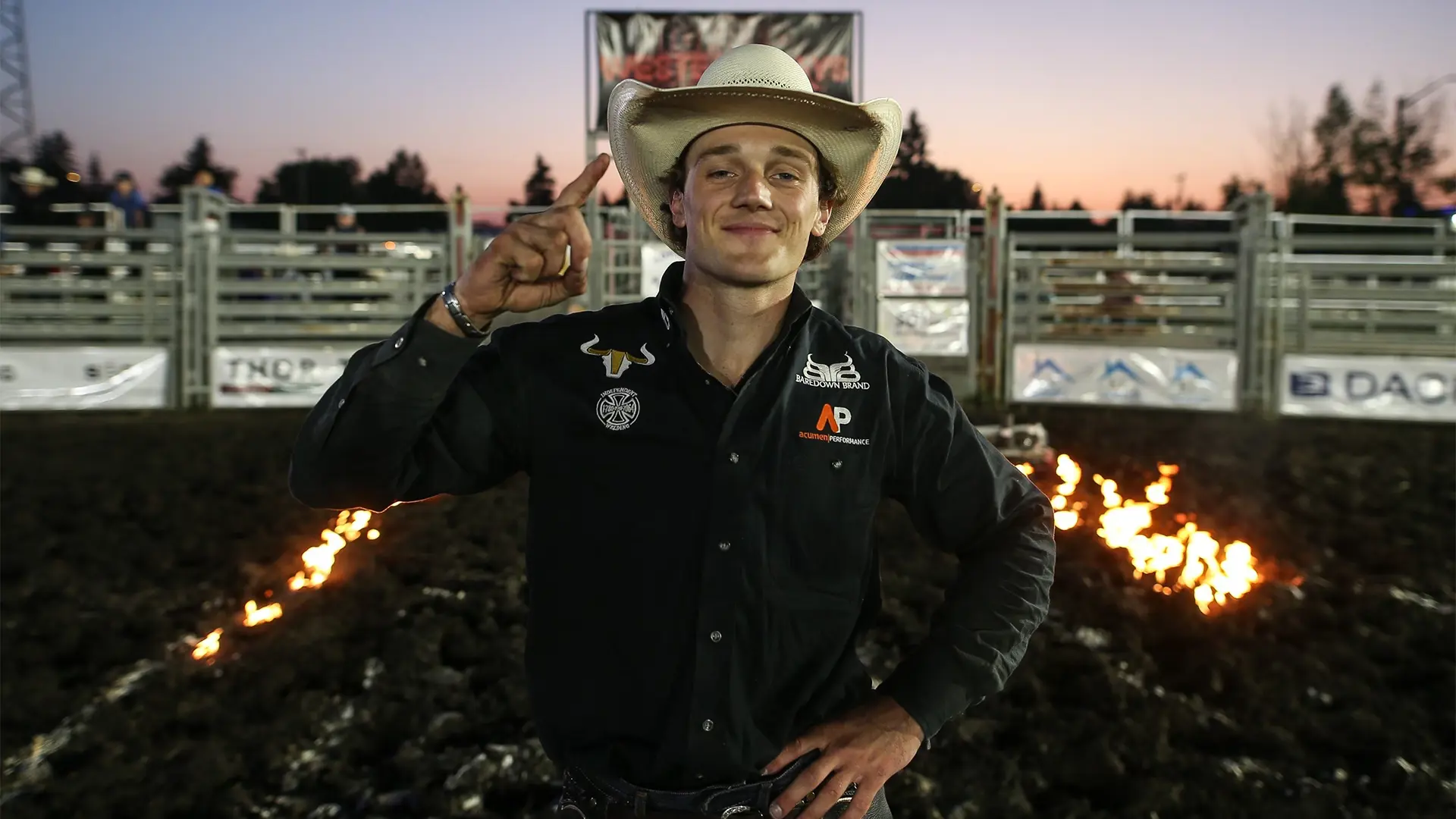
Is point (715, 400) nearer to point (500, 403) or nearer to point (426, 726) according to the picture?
point (500, 403)

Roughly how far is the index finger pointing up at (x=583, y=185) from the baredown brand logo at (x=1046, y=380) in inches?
437

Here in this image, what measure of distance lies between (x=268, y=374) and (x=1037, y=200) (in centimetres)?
4407

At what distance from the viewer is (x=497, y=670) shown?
4.57 metres

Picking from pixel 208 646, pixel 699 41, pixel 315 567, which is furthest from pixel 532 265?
pixel 699 41

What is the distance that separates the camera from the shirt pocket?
1.89 m

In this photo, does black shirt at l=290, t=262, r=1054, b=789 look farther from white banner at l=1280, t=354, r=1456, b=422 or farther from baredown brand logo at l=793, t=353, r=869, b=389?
white banner at l=1280, t=354, r=1456, b=422

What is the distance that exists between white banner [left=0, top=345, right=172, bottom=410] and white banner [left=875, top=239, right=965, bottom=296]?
8598 mm

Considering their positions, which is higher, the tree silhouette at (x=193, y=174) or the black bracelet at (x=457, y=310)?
the tree silhouette at (x=193, y=174)

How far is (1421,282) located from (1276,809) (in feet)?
60.0


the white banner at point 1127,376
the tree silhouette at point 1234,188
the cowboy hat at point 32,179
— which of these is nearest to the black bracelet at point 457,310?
the white banner at point 1127,376

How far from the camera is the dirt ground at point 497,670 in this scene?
3.61 metres

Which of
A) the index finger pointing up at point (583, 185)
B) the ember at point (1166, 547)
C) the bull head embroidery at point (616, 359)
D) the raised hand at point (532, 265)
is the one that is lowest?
the ember at point (1166, 547)

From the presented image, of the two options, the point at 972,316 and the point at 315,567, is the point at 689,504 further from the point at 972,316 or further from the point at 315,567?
the point at 972,316

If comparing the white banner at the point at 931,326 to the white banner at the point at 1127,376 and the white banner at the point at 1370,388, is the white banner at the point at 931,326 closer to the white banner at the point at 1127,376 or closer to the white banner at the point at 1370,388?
the white banner at the point at 1127,376
